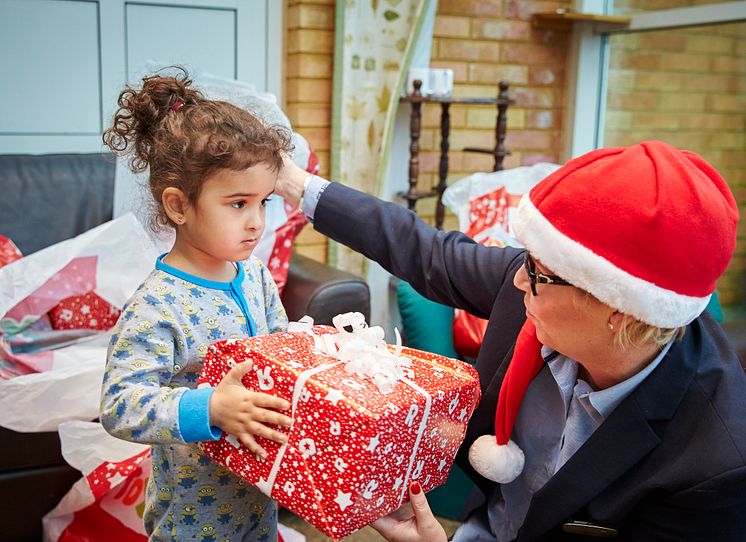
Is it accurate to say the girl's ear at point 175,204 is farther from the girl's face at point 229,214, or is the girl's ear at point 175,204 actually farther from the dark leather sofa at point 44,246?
the dark leather sofa at point 44,246

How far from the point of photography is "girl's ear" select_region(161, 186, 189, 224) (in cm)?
118

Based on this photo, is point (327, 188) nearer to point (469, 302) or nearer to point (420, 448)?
point (469, 302)

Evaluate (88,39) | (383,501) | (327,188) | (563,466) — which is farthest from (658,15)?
(383,501)

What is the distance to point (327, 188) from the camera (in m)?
1.45

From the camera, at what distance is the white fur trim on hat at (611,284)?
1012 mm

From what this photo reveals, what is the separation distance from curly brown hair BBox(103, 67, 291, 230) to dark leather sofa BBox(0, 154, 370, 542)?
0.93m

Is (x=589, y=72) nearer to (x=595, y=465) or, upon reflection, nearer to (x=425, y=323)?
(x=425, y=323)

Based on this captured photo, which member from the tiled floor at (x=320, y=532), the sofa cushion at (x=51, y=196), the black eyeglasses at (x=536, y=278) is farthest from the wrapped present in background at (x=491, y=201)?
the black eyeglasses at (x=536, y=278)

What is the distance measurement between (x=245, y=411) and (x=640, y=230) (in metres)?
0.55

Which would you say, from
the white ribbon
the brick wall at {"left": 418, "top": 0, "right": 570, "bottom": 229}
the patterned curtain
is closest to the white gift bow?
the white ribbon

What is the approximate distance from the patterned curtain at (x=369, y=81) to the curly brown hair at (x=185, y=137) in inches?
69.3

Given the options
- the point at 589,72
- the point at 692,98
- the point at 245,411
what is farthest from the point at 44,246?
the point at 692,98

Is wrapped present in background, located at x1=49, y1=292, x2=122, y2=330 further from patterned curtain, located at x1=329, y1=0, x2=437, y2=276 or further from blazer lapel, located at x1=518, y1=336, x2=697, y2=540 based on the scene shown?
blazer lapel, located at x1=518, y1=336, x2=697, y2=540

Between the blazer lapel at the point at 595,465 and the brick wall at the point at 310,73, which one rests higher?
the brick wall at the point at 310,73
